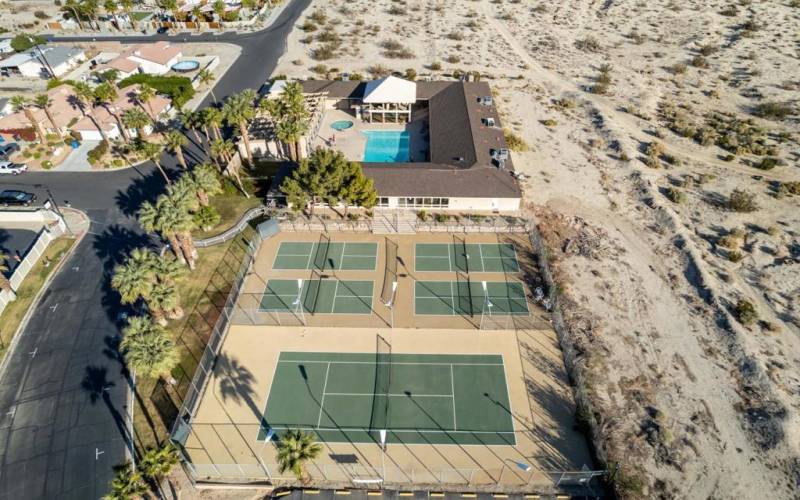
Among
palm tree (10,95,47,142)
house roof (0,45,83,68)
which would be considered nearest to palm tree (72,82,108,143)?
palm tree (10,95,47,142)

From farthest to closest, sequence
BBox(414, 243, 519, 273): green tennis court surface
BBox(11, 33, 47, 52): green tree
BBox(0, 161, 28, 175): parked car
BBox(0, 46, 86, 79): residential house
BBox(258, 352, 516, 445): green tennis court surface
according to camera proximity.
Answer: BBox(11, 33, 47, 52): green tree < BBox(0, 46, 86, 79): residential house < BBox(0, 161, 28, 175): parked car < BBox(414, 243, 519, 273): green tennis court surface < BBox(258, 352, 516, 445): green tennis court surface

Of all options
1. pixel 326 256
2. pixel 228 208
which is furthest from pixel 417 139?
pixel 228 208

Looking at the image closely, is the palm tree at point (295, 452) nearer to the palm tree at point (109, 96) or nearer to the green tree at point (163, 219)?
the green tree at point (163, 219)

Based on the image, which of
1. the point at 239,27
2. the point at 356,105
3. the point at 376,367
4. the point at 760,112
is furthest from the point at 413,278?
the point at 239,27

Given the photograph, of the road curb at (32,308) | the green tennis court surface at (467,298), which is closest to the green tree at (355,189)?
the green tennis court surface at (467,298)

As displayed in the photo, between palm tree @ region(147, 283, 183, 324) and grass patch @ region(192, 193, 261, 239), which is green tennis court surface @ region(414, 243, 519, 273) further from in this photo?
palm tree @ region(147, 283, 183, 324)

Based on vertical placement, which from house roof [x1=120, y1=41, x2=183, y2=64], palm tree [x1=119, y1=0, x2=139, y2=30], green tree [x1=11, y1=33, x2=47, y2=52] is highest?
palm tree [x1=119, y1=0, x2=139, y2=30]
